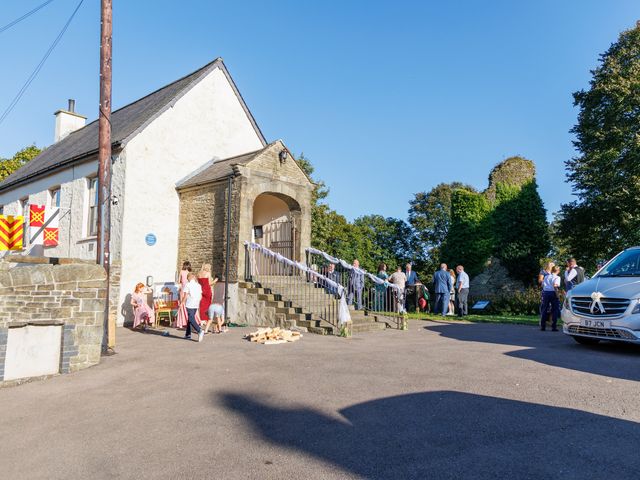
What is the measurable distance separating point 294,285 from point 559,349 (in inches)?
284

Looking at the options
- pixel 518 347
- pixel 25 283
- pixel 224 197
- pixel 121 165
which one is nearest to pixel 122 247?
pixel 121 165

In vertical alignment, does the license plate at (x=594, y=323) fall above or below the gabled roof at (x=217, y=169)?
below

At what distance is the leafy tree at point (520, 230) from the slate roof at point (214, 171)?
1302 centimetres

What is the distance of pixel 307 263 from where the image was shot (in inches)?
636

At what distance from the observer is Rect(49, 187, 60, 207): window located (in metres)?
19.1

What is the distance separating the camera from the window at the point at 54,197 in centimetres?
1911

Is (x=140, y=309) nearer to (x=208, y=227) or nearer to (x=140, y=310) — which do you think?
(x=140, y=310)

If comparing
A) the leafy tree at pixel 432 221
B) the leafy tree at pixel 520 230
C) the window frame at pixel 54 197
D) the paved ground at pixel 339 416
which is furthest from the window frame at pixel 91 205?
the leafy tree at pixel 432 221

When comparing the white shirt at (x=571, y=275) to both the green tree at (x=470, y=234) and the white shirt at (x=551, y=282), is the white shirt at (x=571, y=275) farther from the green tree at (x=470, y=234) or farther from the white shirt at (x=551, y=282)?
the green tree at (x=470, y=234)

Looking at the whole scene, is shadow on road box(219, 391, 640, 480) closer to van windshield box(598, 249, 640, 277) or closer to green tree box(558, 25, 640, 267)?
van windshield box(598, 249, 640, 277)

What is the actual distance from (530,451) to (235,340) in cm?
770

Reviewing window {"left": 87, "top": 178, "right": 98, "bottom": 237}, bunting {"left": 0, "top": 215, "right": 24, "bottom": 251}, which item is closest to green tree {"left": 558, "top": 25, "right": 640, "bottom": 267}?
window {"left": 87, "top": 178, "right": 98, "bottom": 237}

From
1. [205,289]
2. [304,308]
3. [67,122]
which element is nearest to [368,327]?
[304,308]

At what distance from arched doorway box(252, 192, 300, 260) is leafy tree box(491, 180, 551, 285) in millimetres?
11241
